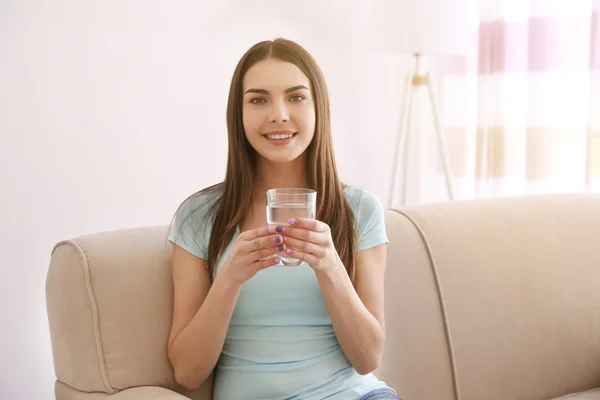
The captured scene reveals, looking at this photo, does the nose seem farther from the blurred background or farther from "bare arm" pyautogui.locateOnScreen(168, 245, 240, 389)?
the blurred background

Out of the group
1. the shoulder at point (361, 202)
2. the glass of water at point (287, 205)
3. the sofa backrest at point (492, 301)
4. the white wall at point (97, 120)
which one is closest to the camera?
the glass of water at point (287, 205)

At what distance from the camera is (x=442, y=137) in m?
3.09

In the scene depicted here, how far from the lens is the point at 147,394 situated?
4.58 feet

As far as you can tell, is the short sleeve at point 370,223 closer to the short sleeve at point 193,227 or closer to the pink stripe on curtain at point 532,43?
the short sleeve at point 193,227

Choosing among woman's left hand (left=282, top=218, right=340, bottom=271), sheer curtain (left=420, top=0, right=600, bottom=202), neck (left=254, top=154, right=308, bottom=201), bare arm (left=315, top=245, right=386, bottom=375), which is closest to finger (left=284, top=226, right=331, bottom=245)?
woman's left hand (left=282, top=218, right=340, bottom=271)

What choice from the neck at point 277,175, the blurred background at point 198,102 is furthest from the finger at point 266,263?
the blurred background at point 198,102

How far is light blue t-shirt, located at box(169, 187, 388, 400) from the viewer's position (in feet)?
4.79

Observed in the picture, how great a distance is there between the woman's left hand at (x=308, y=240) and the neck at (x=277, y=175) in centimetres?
33

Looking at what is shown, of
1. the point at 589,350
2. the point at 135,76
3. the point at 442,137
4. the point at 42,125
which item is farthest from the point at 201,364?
the point at 442,137

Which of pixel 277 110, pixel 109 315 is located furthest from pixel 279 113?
pixel 109 315

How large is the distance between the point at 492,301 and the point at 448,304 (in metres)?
0.12

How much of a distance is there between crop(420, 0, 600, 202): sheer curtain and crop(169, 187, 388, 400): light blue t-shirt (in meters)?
1.61

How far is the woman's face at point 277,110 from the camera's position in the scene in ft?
4.94

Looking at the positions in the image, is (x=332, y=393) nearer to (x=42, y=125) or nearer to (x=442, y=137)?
(x=42, y=125)
